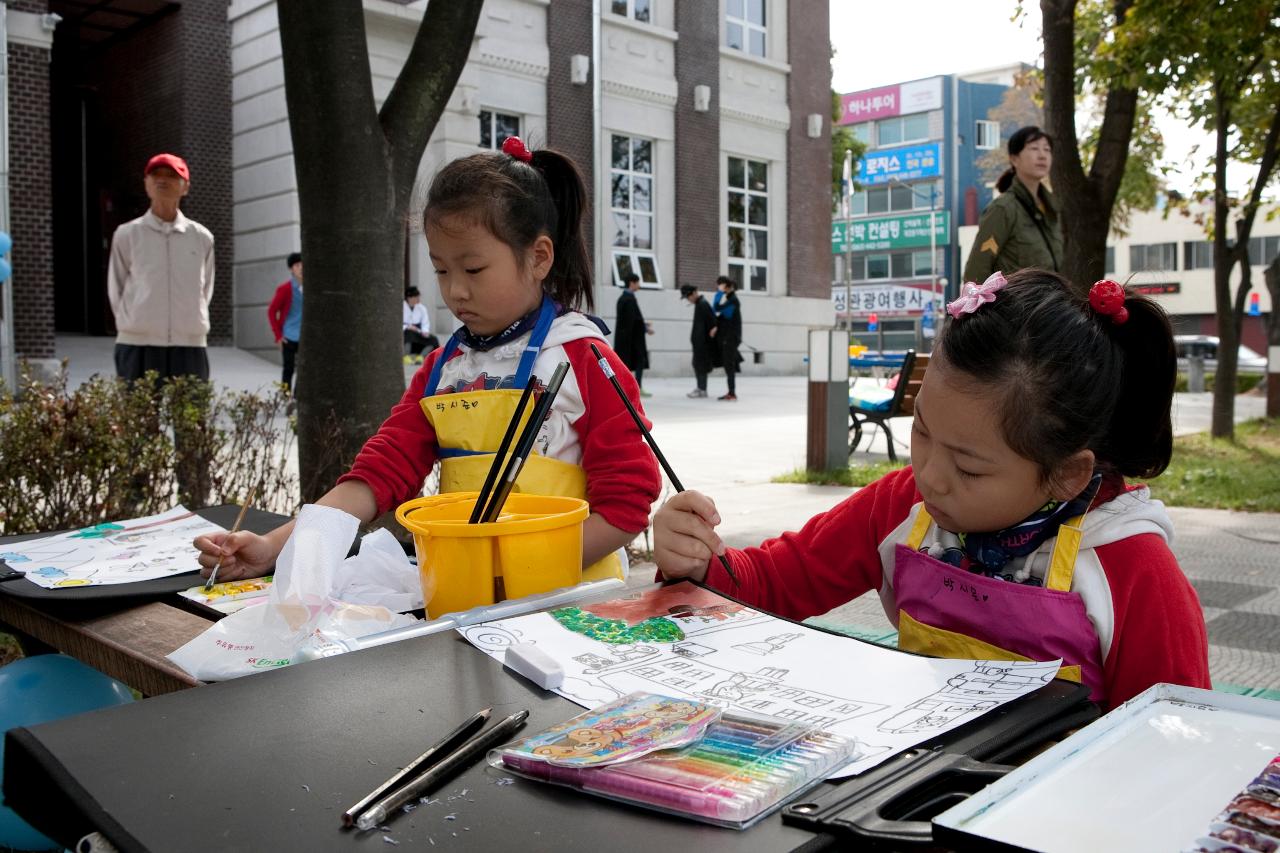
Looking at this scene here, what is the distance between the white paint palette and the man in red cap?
238 inches

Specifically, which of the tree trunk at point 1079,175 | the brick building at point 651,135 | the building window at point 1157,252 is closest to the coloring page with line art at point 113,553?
the tree trunk at point 1079,175

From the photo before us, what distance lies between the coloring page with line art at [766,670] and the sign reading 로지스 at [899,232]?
51662 mm

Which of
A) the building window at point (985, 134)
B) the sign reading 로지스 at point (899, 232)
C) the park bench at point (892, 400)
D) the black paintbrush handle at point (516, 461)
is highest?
the building window at point (985, 134)

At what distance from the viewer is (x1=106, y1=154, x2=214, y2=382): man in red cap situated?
20.4 ft

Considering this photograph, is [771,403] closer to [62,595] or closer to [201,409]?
[201,409]

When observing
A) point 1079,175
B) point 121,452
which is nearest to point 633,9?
point 1079,175

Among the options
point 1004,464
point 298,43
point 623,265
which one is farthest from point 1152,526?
point 623,265

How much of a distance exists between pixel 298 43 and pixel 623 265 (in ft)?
54.0

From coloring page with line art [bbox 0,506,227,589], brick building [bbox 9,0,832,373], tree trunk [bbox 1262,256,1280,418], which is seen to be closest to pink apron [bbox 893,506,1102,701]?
coloring page with line art [bbox 0,506,227,589]

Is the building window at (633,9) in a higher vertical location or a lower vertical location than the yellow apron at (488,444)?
higher

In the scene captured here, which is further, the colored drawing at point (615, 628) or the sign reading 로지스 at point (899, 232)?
the sign reading 로지스 at point (899, 232)

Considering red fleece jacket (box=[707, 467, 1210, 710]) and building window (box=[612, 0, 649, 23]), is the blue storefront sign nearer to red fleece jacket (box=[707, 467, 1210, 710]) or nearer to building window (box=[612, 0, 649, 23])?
building window (box=[612, 0, 649, 23])

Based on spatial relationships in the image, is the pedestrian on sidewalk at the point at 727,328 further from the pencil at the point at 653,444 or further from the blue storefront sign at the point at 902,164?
the blue storefront sign at the point at 902,164

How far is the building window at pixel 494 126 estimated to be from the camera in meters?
17.9
